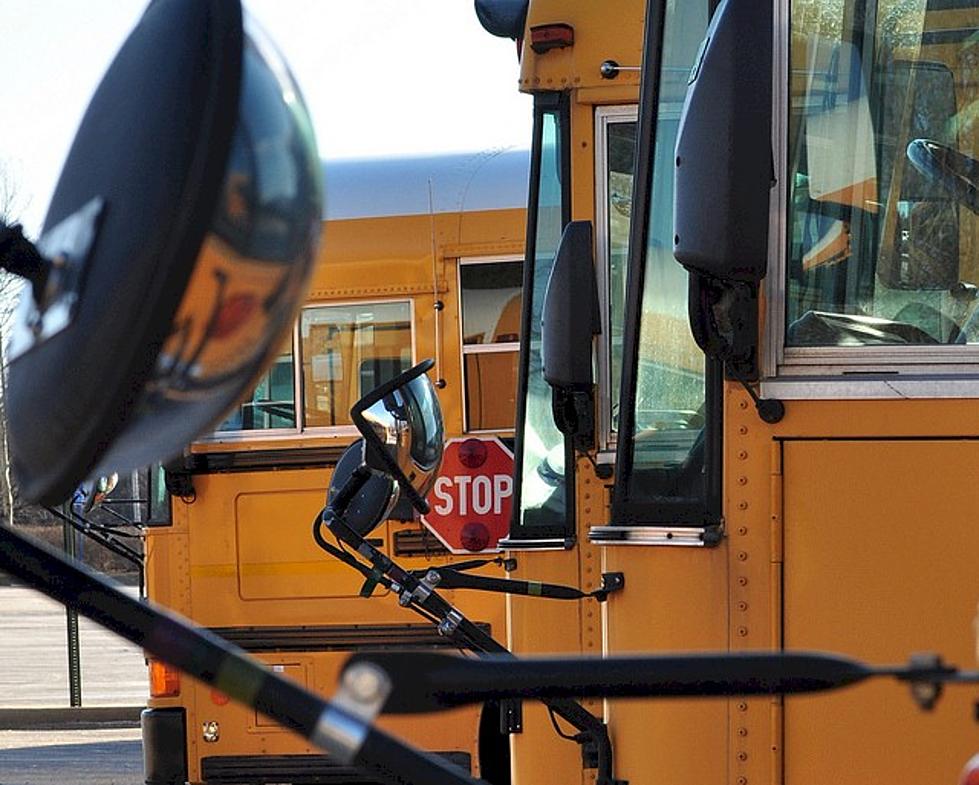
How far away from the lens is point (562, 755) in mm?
5637

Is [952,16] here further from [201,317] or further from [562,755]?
[562,755]

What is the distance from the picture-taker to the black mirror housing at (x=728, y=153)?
8.51 ft

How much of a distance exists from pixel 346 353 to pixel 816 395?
17.5 ft

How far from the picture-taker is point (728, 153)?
2.59 m

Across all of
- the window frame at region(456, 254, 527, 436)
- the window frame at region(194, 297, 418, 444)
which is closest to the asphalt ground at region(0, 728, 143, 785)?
the window frame at region(194, 297, 418, 444)

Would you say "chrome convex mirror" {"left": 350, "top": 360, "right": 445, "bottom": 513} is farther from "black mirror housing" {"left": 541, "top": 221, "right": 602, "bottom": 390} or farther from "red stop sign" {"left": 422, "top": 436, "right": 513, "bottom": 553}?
"red stop sign" {"left": 422, "top": 436, "right": 513, "bottom": 553}

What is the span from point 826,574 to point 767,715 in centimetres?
28

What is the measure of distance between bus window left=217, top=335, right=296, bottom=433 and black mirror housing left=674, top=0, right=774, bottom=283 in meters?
5.73

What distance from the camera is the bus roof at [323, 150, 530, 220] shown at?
26.6 feet

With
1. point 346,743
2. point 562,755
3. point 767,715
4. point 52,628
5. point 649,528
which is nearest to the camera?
point 346,743

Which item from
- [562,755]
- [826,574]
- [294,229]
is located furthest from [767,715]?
[562,755]

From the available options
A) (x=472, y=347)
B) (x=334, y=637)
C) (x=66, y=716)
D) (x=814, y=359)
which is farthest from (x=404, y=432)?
(x=66, y=716)

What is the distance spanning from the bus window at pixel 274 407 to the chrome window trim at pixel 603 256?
2.80 meters

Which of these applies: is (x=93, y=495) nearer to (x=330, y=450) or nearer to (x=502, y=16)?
(x=330, y=450)
